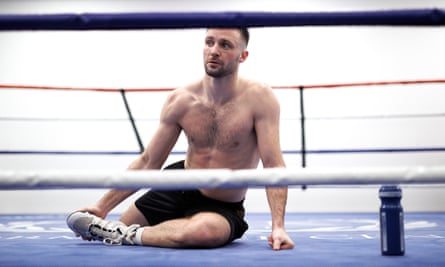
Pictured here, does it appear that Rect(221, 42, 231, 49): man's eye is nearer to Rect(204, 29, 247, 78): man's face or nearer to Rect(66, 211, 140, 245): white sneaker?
Rect(204, 29, 247, 78): man's face

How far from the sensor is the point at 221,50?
1773 mm

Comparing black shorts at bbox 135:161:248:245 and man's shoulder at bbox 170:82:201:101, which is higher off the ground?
man's shoulder at bbox 170:82:201:101

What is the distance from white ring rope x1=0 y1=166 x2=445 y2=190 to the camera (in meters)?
0.95

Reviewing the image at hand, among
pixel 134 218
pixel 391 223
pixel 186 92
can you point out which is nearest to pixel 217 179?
pixel 391 223

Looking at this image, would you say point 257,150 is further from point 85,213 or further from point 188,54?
point 188,54

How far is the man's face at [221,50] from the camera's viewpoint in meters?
1.77

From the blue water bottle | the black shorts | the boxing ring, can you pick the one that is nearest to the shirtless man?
the black shorts

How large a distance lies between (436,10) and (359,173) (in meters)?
0.39

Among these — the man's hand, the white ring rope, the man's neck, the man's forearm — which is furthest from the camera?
the man's neck

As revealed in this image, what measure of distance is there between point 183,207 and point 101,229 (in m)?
0.32

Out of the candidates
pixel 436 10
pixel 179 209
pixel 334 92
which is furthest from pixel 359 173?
pixel 334 92

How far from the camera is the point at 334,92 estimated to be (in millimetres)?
4652

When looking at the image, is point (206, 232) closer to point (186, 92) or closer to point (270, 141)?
point (270, 141)

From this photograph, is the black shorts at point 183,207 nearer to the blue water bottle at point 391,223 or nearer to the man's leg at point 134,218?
the man's leg at point 134,218
